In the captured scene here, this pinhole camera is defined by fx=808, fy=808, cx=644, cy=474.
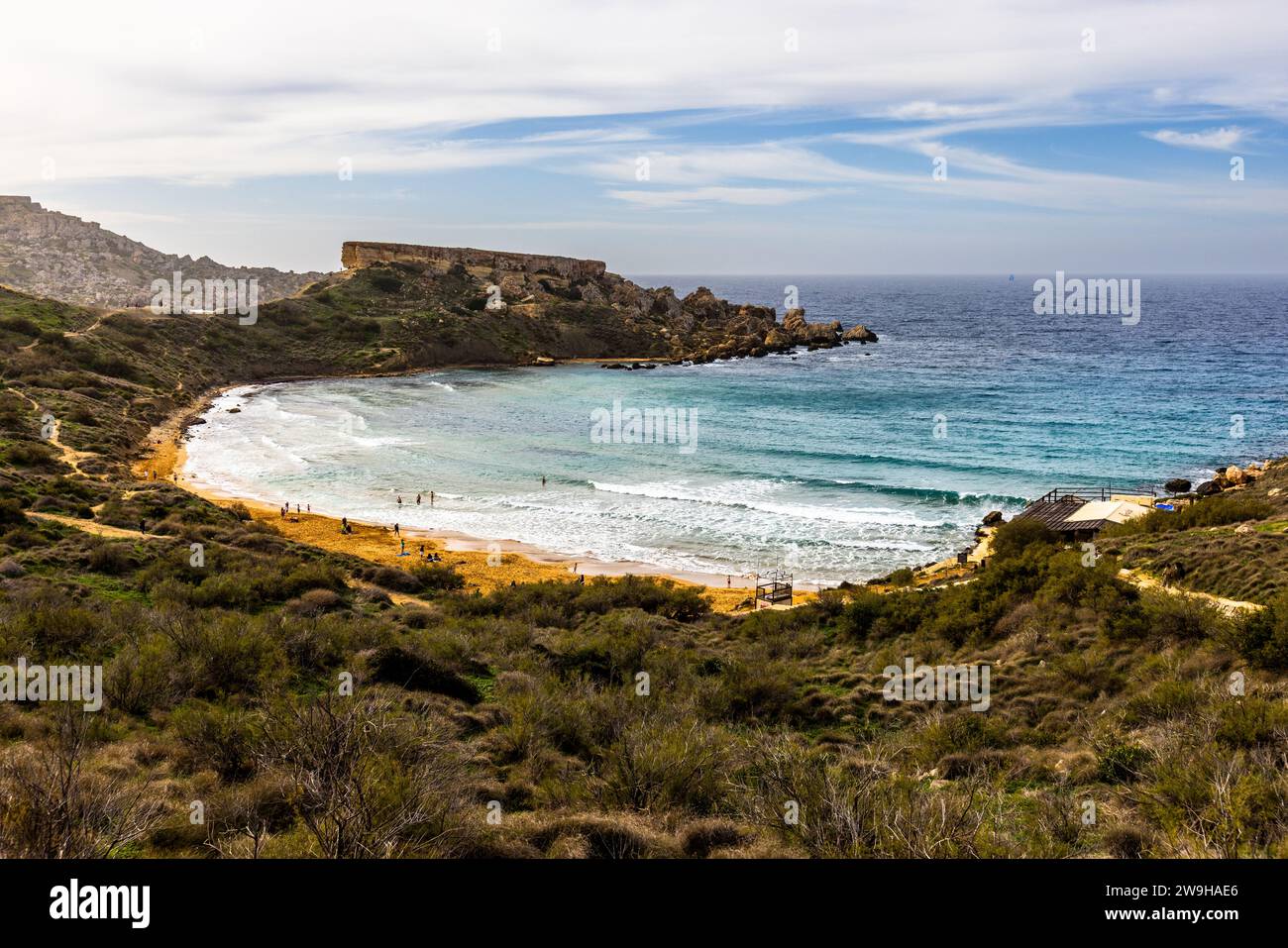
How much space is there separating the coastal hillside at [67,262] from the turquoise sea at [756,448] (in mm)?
Result: 95313

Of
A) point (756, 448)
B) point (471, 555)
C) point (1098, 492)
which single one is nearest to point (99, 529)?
point (471, 555)

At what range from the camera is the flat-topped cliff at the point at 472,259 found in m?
124

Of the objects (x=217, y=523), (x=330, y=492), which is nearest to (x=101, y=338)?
(x=330, y=492)

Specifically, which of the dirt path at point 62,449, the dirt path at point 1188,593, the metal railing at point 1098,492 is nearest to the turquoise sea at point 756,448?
the metal railing at point 1098,492

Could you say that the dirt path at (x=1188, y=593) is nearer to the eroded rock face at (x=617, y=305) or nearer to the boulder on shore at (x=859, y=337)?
the eroded rock face at (x=617, y=305)

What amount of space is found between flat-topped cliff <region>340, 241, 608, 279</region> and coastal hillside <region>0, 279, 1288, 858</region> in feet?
342

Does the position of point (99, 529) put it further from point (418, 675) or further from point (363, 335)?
point (363, 335)

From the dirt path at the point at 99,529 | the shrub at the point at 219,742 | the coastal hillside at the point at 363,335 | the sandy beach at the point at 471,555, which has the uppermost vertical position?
the coastal hillside at the point at 363,335

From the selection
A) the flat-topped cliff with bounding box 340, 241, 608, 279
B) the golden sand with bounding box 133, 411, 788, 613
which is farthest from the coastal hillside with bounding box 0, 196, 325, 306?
the golden sand with bounding box 133, 411, 788, 613

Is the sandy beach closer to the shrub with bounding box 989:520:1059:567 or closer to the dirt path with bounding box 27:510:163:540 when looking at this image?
the shrub with bounding box 989:520:1059:567

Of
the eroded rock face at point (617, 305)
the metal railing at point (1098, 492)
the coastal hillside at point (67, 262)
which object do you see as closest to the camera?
the metal railing at point (1098, 492)

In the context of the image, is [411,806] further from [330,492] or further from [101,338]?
[101,338]

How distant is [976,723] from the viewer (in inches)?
431

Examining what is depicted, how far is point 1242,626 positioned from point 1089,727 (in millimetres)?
3158
